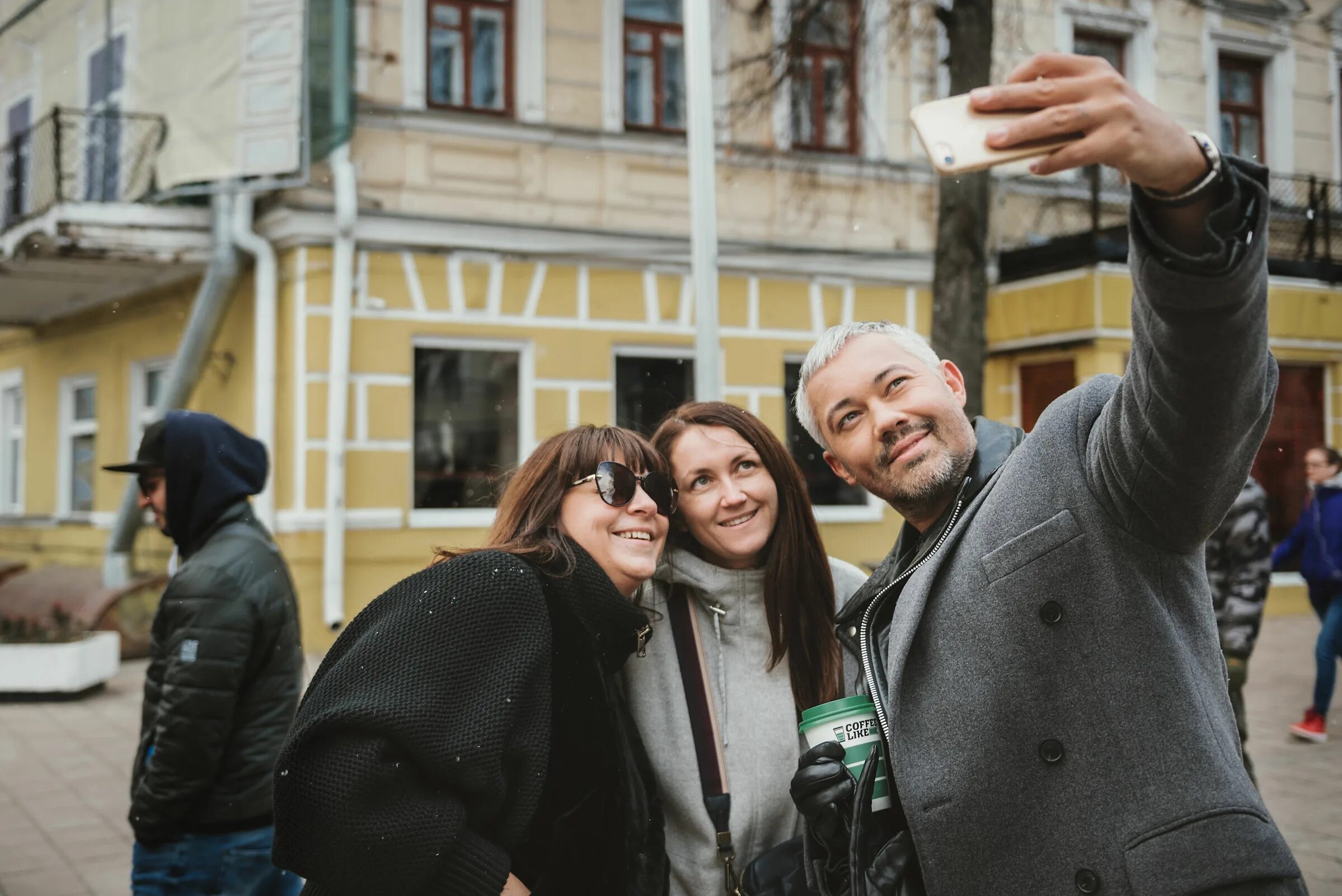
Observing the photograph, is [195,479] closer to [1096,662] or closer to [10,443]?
[1096,662]

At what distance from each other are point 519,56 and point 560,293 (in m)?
1.87

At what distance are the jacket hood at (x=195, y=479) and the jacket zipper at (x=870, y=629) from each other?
1840mm

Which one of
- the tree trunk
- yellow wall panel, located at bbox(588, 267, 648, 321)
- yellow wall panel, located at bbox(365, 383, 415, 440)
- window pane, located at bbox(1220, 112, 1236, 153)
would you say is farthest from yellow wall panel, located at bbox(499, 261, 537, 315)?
window pane, located at bbox(1220, 112, 1236, 153)

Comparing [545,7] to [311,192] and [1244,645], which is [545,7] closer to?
[311,192]

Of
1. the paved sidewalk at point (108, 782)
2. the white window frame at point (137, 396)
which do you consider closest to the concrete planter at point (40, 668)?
the paved sidewalk at point (108, 782)

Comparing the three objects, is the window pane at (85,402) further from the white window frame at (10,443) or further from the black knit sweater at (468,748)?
the black knit sweater at (468,748)

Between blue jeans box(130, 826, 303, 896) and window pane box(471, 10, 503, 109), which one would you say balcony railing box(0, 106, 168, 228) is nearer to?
window pane box(471, 10, 503, 109)

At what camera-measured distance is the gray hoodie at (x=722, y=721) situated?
6.51 ft

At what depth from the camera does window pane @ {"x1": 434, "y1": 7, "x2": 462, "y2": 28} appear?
867cm

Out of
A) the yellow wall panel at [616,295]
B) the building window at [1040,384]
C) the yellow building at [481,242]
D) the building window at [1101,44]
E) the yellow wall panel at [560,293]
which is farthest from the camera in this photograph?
the yellow wall panel at [616,295]

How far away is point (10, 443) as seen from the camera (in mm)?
12336

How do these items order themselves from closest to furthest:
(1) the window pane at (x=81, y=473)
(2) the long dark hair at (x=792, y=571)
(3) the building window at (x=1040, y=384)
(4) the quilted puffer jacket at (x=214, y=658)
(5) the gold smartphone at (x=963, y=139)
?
(5) the gold smartphone at (x=963, y=139) < (2) the long dark hair at (x=792, y=571) < (4) the quilted puffer jacket at (x=214, y=658) < (3) the building window at (x=1040, y=384) < (1) the window pane at (x=81, y=473)

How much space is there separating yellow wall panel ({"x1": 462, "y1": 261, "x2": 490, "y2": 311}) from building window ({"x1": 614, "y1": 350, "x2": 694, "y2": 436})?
3.87 feet

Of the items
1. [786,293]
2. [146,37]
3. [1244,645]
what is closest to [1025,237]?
[786,293]
